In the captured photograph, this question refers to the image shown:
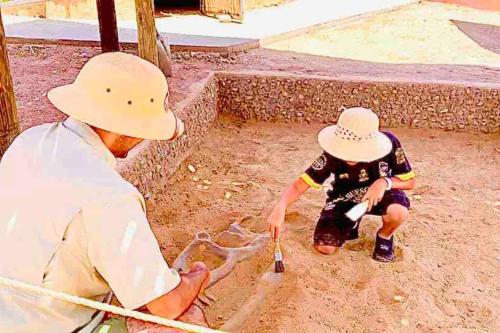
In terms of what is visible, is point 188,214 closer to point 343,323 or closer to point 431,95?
point 343,323

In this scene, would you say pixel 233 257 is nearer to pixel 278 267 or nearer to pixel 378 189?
pixel 278 267

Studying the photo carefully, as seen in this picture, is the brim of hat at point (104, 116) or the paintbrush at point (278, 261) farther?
the paintbrush at point (278, 261)

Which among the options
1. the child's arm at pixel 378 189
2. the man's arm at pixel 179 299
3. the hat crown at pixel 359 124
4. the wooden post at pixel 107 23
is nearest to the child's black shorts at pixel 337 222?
the child's arm at pixel 378 189

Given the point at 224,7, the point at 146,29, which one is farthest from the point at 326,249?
the point at 224,7

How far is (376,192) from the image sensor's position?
2.87 m

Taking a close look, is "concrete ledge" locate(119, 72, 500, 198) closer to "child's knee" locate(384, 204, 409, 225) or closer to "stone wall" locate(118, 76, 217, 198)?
"stone wall" locate(118, 76, 217, 198)

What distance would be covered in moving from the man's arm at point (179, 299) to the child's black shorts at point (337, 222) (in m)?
1.34

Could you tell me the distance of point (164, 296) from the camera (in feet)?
5.41

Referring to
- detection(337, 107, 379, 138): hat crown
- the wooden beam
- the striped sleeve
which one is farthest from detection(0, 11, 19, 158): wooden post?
the wooden beam

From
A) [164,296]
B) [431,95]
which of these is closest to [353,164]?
[164,296]

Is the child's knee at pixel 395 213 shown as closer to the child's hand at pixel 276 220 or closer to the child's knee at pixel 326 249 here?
the child's knee at pixel 326 249

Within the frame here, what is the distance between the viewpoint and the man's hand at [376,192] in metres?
2.87

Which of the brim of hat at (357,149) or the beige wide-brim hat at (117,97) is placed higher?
Answer: the beige wide-brim hat at (117,97)

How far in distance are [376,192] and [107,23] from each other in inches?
137
